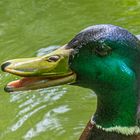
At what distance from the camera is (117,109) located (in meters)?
2.51

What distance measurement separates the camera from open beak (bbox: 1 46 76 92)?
91.3 inches

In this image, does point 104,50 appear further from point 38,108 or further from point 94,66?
point 38,108

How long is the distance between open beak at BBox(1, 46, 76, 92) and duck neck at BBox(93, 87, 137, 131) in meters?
0.20

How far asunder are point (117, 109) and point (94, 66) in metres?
0.25

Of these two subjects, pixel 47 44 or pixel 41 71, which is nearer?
pixel 41 71

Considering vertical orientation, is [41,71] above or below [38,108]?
above

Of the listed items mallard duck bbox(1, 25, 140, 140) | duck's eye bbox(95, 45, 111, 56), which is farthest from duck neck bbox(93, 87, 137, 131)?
duck's eye bbox(95, 45, 111, 56)

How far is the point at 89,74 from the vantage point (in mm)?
2402

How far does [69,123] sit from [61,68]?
3.79 feet

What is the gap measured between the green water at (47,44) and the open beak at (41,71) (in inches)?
39.3

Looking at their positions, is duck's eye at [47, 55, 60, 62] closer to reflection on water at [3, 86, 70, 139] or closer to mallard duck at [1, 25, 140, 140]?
mallard duck at [1, 25, 140, 140]

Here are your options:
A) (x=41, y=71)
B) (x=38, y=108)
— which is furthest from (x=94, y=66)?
(x=38, y=108)

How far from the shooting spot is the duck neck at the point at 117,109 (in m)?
2.46

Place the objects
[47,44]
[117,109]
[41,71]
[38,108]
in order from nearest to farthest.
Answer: [41,71]
[117,109]
[38,108]
[47,44]
